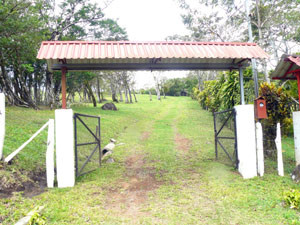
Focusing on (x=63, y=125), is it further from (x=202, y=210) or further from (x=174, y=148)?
(x=174, y=148)

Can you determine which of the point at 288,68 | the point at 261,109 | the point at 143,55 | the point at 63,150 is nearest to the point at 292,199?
the point at 261,109

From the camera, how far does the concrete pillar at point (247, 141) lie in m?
5.71

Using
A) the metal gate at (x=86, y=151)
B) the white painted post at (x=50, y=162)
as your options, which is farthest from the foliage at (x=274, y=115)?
the white painted post at (x=50, y=162)

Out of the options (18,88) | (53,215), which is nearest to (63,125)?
(53,215)

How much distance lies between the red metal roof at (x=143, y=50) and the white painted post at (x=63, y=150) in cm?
137

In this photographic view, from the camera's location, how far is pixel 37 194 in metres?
4.77

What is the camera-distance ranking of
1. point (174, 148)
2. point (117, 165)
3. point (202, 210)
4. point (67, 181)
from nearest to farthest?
point (202, 210) < point (67, 181) < point (117, 165) < point (174, 148)

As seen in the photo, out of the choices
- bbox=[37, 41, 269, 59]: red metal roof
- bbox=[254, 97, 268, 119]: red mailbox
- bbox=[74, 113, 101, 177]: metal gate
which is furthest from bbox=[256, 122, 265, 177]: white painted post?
bbox=[74, 113, 101, 177]: metal gate

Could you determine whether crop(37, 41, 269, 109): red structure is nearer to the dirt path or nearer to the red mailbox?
the red mailbox

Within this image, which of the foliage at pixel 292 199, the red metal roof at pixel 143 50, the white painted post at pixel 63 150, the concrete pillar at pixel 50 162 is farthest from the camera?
the red metal roof at pixel 143 50

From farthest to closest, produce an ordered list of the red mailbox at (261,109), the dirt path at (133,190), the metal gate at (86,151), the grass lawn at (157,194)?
the red mailbox at (261,109)
the metal gate at (86,151)
the dirt path at (133,190)
the grass lawn at (157,194)

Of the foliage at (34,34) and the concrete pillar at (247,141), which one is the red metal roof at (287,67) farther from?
the foliage at (34,34)

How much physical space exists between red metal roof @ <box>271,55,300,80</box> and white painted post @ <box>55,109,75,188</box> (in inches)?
211

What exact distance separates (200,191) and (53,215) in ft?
9.54
